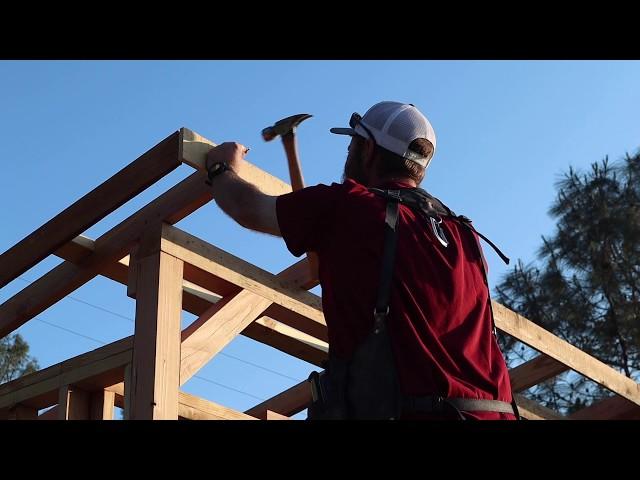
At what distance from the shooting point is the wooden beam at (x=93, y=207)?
4332 mm

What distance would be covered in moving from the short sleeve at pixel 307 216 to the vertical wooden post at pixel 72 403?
7.59 feet

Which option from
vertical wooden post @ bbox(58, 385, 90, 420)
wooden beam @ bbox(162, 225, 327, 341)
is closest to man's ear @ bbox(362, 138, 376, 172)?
wooden beam @ bbox(162, 225, 327, 341)

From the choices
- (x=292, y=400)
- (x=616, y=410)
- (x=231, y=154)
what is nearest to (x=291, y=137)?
(x=231, y=154)

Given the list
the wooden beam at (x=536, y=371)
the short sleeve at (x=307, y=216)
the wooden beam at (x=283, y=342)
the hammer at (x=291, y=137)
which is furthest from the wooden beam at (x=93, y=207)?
the wooden beam at (x=536, y=371)

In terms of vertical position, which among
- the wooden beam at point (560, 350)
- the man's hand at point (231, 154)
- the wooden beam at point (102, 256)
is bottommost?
the man's hand at point (231, 154)

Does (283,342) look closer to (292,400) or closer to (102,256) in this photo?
(292,400)

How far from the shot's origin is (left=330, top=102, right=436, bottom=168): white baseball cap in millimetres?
3336

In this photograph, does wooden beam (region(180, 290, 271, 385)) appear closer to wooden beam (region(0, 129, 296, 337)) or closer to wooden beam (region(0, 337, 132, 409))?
wooden beam (region(0, 337, 132, 409))

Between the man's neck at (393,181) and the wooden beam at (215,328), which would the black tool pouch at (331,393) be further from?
the wooden beam at (215,328)

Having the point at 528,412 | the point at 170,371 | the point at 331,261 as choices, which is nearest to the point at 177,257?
the point at 170,371

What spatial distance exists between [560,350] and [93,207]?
3.67 m

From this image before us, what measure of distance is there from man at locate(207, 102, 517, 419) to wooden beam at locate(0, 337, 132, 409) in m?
1.58
